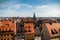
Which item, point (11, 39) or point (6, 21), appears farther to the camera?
point (6, 21)

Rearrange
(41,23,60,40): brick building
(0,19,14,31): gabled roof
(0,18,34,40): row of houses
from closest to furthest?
1. (41,23,60,40): brick building
2. (0,18,34,40): row of houses
3. (0,19,14,31): gabled roof

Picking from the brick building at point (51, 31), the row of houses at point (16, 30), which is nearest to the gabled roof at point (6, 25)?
the row of houses at point (16, 30)

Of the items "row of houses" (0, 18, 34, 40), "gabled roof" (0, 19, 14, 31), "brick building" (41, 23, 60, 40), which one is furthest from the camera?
"gabled roof" (0, 19, 14, 31)

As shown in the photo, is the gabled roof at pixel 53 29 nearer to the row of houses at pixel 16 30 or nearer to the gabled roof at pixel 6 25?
the row of houses at pixel 16 30

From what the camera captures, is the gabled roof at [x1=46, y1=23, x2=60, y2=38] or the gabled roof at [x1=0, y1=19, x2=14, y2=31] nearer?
the gabled roof at [x1=46, y1=23, x2=60, y2=38]

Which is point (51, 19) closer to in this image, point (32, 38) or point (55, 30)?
point (55, 30)

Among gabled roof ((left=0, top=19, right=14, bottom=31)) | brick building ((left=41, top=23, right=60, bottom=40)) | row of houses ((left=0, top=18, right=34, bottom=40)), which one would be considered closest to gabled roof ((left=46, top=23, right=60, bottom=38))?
brick building ((left=41, top=23, right=60, bottom=40))

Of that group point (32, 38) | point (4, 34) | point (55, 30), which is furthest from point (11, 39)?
point (55, 30)

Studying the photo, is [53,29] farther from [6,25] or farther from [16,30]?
[6,25]

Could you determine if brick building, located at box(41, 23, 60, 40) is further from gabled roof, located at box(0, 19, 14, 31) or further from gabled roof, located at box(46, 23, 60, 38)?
gabled roof, located at box(0, 19, 14, 31)
